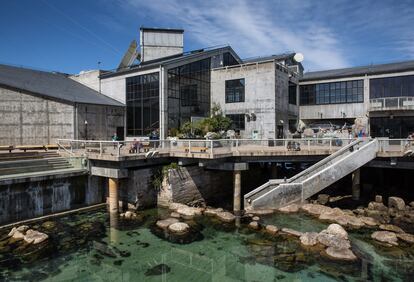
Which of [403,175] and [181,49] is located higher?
[181,49]

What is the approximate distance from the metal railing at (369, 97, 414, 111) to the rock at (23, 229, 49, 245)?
30.4 metres

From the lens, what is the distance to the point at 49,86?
95.9 feet

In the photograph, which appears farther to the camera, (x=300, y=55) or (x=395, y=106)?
(x=300, y=55)

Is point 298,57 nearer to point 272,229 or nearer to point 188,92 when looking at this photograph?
point 188,92

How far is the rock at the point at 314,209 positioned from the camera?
19.5 m

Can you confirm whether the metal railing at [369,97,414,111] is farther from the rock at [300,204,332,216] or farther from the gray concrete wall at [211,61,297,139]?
the rock at [300,204,332,216]

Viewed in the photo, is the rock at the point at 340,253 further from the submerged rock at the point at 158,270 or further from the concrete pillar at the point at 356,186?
the concrete pillar at the point at 356,186

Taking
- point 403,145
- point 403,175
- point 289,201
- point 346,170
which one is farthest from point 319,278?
point 403,175

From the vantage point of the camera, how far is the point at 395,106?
96.6ft

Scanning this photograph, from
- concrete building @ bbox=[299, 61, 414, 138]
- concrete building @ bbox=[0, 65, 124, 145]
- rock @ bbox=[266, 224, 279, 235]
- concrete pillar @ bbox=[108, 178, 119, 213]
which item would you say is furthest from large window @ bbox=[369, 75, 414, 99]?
concrete pillar @ bbox=[108, 178, 119, 213]

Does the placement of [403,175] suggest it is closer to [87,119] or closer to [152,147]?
[152,147]

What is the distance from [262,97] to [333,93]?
954cm

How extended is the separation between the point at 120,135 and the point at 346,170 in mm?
21697

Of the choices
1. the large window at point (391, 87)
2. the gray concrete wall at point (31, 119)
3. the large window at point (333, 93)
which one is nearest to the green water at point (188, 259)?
the gray concrete wall at point (31, 119)
